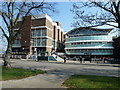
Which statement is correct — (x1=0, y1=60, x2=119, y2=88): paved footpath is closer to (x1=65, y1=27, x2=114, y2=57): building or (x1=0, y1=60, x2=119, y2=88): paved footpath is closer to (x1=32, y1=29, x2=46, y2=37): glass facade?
(x1=65, y1=27, x2=114, y2=57): building

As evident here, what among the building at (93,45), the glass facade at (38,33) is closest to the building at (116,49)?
the building at (93,45)

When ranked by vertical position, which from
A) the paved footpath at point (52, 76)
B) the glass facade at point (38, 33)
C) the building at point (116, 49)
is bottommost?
the paved footpath at point (52, 76)

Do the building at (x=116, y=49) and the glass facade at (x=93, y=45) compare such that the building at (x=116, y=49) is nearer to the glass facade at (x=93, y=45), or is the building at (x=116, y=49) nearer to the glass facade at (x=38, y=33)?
the glass facade at (x=93, y=45)

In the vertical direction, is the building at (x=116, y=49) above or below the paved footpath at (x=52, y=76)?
above

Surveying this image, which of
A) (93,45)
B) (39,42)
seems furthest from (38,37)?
(93,45)

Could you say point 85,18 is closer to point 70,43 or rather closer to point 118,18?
point 118,18

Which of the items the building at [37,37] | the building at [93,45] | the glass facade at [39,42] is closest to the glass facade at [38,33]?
the building at [37,37]

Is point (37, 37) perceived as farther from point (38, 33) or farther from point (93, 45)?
point (93, 45)

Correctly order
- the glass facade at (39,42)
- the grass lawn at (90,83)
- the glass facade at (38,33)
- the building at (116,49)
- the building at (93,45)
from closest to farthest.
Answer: the grass lawn at (90,83), the building at (116,49), the building at (93,45), the glass facade at (39,42), the glass facade at (38,33)

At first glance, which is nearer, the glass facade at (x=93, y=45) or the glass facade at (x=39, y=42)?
the glass facade at (x=93, y=45)

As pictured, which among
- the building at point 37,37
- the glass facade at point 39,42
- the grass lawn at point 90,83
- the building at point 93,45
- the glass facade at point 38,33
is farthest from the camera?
the glass facade at point 38,33

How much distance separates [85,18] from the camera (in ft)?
35.7

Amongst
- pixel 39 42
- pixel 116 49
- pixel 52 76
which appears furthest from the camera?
pixel 39 42

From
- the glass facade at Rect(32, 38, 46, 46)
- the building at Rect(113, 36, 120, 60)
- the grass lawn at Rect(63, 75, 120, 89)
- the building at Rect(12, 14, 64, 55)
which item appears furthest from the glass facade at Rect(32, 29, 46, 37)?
the grass lawn at Rect(63, 75, 120, 89)
